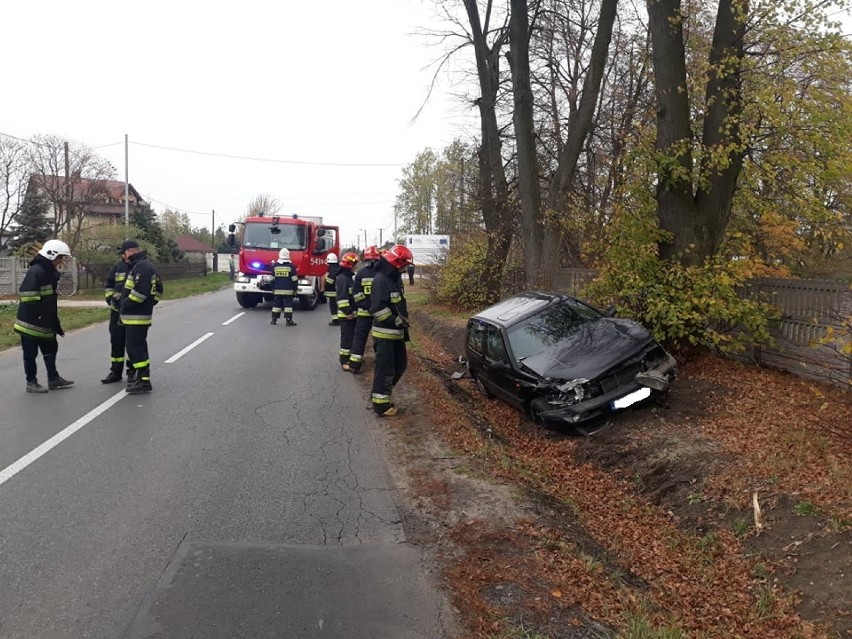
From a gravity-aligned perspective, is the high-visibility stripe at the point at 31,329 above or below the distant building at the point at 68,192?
below

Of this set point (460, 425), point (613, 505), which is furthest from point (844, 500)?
point (460, 425)

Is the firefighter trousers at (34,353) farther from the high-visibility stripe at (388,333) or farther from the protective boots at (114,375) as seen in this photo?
the high-visibility stripe at (388,333)

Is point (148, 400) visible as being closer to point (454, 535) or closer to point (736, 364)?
point (454, 535)

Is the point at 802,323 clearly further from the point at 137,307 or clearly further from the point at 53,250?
the point at 53,250

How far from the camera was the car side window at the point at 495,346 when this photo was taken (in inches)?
312

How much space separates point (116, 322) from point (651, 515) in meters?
7.28

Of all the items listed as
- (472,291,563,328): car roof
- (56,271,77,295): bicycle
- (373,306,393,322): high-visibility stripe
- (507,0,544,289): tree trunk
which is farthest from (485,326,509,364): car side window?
(56,271,77,295): bicycle

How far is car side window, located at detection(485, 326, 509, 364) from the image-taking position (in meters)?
7.93

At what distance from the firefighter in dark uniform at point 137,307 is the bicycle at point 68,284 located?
21452 millimetres

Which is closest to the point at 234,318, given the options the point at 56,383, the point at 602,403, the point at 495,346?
the point at 56,383

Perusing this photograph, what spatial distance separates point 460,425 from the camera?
743 cm

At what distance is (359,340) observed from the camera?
10.4m

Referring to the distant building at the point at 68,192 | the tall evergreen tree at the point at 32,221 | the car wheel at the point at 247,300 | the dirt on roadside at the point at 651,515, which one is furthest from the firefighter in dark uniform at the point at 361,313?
the tall evergreen tree at the point at 32,221

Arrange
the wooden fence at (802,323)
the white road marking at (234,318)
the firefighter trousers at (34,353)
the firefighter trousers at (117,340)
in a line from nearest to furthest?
the wooden fence at (802,323) → the firefighter trousers at (34,353) → the firefighter trousers at (117,340) → the white road marking at (234,318)
